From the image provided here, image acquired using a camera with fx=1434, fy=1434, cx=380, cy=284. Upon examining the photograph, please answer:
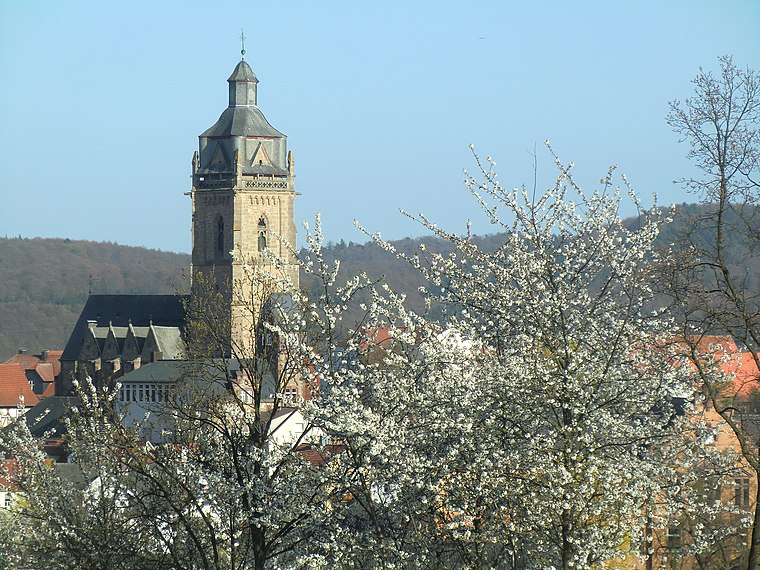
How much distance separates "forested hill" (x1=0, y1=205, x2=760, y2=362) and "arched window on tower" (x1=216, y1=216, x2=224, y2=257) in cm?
4689

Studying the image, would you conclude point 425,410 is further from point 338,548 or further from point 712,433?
point 712,433

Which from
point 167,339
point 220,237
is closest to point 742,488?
point 167,339

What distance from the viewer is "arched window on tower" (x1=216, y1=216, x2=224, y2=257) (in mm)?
81562

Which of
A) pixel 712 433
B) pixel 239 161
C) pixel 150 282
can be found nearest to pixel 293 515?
pixel 712 433

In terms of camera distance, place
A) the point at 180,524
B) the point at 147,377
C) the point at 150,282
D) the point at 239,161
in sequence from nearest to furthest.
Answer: the point at 180,524 → the point at 147,377 → the point at 239,161 → the point at 150,282

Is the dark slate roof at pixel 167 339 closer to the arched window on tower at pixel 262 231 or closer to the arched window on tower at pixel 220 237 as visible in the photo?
the arched window on tower at pixel 220 237

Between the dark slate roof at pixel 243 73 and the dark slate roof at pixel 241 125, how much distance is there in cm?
175

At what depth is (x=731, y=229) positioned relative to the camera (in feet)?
51.5

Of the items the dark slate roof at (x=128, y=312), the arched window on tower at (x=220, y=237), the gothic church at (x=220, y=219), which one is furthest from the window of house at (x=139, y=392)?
the arched window on tower at (x=220, y=237)

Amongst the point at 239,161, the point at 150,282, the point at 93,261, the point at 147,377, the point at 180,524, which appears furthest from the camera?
the point at 93,261

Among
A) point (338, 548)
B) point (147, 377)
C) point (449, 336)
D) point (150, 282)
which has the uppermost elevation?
point (150, 282)

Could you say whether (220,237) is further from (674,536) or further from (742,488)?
(674,536)

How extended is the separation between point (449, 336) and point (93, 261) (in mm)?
159419

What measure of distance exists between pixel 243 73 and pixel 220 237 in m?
10.2
